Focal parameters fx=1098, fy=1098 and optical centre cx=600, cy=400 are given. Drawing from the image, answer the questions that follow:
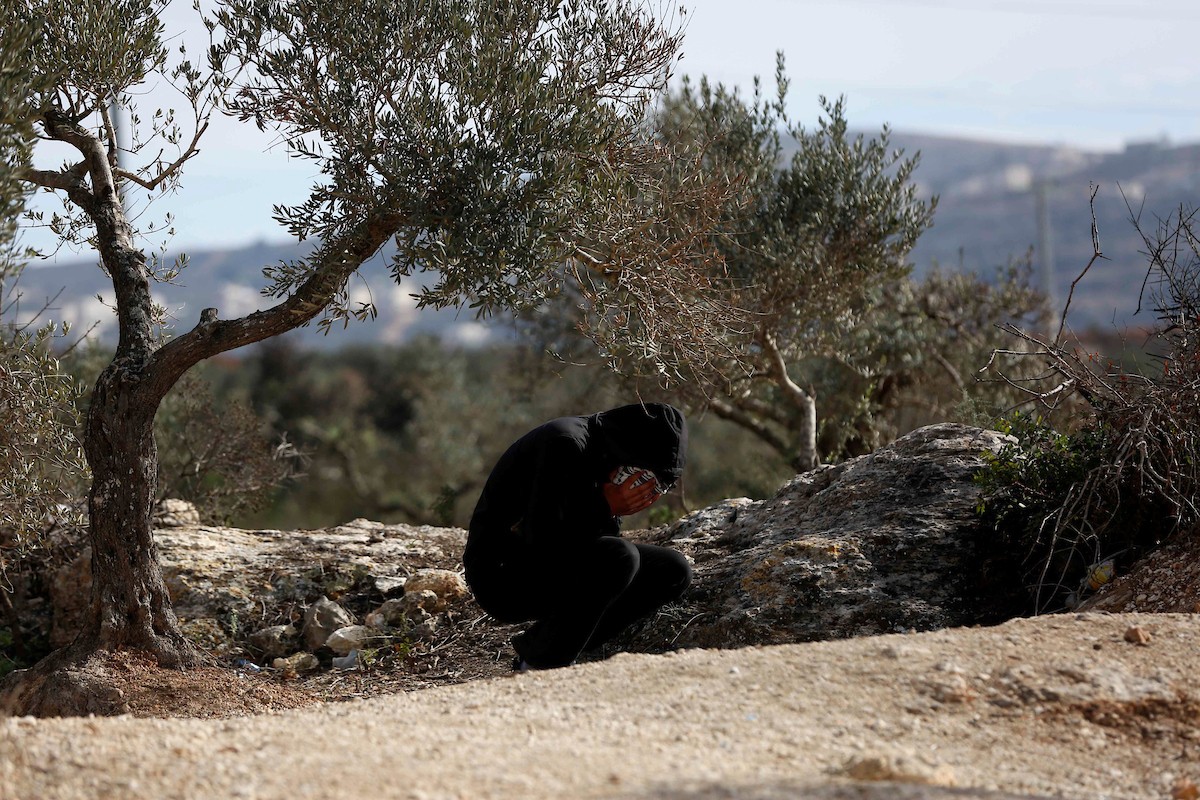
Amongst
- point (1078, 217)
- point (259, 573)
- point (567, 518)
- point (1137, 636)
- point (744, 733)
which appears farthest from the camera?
point (1078, 217)

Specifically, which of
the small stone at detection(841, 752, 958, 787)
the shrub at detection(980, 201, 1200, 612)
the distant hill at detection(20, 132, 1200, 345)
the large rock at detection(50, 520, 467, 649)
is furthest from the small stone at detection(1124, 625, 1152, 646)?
the distant hill at detection(20, 132, 1200, 345)

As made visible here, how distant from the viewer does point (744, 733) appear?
407cm

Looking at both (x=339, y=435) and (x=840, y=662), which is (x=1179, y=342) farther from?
(x=339, y=435)

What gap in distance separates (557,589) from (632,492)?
0.65m

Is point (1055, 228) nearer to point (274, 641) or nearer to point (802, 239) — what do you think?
point (802, 239)

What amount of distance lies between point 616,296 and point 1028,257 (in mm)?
8286

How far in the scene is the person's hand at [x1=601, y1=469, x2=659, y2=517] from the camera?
5.69 metres

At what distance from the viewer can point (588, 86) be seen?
20.9 ft

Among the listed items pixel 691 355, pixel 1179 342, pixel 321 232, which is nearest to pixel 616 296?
pixel 691 355

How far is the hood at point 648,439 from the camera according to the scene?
5.52 m

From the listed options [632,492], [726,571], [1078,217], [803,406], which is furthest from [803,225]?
[1078,217]

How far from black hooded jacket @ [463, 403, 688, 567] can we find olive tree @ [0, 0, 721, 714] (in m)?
0.81

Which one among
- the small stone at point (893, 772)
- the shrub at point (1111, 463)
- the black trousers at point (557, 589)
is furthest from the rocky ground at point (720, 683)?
the black trousers at point (557, 589)

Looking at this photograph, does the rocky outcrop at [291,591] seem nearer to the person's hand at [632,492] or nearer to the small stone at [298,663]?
the small stone at [298,663]
